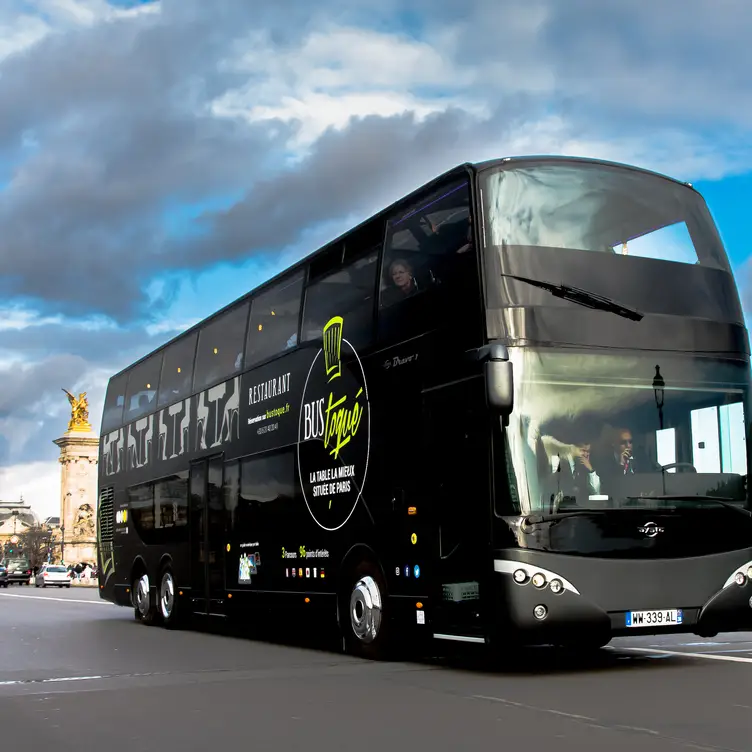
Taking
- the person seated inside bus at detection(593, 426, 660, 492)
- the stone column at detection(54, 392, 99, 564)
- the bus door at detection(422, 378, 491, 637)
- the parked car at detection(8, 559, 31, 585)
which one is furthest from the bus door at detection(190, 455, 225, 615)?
the stone column at detection(54, 392, 99, 564)

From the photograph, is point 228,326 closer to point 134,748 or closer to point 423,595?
point 423,595

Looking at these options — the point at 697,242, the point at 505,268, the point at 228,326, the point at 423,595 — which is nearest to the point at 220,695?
the point at 423,595

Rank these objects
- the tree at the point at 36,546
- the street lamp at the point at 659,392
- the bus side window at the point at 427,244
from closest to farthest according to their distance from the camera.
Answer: the street lamp at the point at 659,392 < the bus side window at the point at 427,244 < the tree at the point at 36,546

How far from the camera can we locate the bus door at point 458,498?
9.83m

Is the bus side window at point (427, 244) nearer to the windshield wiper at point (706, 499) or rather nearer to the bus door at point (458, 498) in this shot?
the bus door at point (458, 498)

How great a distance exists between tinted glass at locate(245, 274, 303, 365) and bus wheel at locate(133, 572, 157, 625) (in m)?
6.05

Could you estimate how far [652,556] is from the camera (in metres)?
9.73

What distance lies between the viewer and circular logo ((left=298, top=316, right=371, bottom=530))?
12219mm

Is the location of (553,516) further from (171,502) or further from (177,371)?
(177,371)

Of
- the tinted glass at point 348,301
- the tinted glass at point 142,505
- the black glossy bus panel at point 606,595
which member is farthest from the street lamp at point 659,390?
the tinted glass at point 142,505

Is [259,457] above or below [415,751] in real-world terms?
above

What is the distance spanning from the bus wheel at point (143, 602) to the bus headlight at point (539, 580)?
11.4 metres

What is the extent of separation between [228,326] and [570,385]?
25.3 feet

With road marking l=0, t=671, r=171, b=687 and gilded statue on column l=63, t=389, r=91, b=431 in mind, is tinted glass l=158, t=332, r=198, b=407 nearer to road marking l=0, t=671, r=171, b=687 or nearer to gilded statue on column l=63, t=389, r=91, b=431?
road marking l=0, t=671, r=171, b=687
